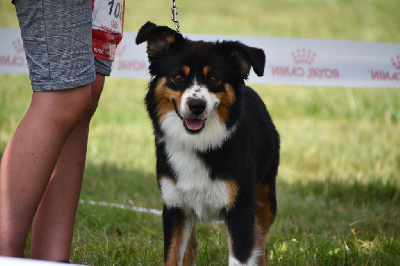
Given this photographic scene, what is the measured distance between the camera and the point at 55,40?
2934 mm

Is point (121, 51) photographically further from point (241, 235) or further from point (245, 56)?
point (241, 235)

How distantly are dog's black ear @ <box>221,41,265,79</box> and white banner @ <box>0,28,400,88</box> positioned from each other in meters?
2.46

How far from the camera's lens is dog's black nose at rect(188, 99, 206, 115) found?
10.7 ft

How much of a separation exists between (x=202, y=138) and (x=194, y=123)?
0.39ft

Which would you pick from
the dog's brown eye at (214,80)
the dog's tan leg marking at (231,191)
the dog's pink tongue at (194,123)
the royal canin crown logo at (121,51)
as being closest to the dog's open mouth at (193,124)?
the dog's pink tongue at (194,123)

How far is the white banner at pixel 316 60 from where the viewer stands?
6156 mm

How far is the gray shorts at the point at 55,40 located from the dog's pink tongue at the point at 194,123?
66 centimetres

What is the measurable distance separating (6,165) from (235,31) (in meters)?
12.1

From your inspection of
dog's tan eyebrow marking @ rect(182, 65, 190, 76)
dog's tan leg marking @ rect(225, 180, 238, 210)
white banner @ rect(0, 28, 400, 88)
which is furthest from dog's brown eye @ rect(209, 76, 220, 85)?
white banner @ rect(0, 28, 400, 88)

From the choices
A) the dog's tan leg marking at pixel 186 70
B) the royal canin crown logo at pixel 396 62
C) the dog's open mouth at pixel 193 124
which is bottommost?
the royal canin crown logo at pixel 396 62

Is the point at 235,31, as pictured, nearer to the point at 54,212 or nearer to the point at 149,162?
the point at 149,162

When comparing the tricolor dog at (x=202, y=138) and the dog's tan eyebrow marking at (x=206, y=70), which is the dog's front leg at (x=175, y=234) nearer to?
the tricolor dog at (x=202, y=138)

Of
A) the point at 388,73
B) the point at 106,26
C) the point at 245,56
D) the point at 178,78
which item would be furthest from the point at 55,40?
the point at 388,73

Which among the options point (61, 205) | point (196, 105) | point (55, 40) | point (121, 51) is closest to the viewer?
point (55, 40)
